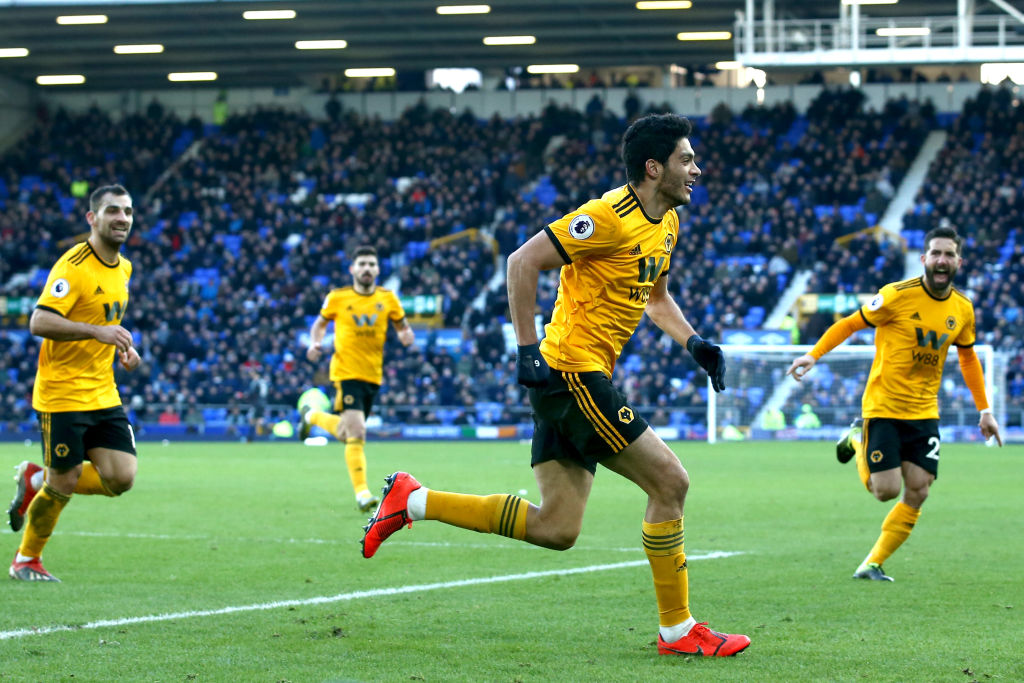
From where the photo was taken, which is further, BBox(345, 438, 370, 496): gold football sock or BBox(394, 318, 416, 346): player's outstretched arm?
BBox(394, 318, 416, 346): player's outstretched arm

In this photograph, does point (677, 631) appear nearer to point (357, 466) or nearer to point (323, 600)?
point (323, 600)

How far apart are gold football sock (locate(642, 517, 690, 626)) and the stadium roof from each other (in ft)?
98.3

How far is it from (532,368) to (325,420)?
403 inches

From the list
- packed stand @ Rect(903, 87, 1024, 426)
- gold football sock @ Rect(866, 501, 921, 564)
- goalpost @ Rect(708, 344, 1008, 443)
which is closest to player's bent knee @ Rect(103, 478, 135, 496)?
gold football sock @ Rect(866, 501, 921, 564)

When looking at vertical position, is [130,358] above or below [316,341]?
above

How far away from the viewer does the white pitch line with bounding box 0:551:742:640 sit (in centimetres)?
667

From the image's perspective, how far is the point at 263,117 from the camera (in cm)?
4494

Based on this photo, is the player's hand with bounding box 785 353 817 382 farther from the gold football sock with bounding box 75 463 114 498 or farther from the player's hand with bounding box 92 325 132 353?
the gold football sock with bounding box 75 463 114 498

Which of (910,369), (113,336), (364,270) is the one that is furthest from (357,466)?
(910,369)

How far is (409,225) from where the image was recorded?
1565 inches

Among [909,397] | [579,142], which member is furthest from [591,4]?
A: [909,397]

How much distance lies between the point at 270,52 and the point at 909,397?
117ft

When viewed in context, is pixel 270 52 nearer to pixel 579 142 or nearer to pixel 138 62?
pixel 138 62

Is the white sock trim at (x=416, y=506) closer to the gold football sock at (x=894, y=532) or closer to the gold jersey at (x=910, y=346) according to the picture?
the gold football sock at (x=894, y=532)
